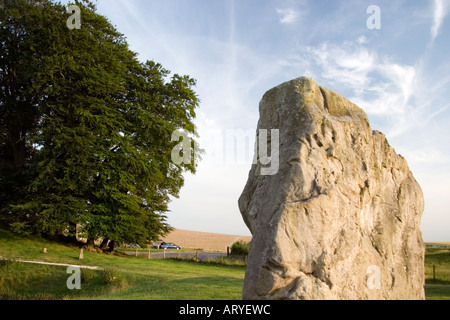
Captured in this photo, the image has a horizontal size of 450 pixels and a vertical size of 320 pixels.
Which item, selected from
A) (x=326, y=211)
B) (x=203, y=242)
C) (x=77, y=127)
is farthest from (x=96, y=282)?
(x=203, y=242)

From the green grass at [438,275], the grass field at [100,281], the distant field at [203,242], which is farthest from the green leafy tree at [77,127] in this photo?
the distant field at [203,242]

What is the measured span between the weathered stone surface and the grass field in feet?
14.3

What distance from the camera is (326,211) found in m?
7.55

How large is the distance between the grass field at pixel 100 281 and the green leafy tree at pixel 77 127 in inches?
62.6

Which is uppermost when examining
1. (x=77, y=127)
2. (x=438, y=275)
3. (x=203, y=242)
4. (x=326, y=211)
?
(x=77, y=127)

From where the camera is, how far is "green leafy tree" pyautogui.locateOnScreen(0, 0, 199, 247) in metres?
25.0

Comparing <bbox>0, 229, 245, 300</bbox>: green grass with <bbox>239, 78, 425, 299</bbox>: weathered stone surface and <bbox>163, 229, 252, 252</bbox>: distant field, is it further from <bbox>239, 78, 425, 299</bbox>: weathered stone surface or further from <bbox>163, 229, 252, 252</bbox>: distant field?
<bbox>163, 229, 252, 252</bbox>: distant field

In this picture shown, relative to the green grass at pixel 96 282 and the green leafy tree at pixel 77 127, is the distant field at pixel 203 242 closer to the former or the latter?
the green leafy tree at pixel 77 127

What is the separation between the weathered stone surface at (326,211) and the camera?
23.4ft

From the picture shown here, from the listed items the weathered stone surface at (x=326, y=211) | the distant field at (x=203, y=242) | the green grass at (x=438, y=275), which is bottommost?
the distant field at (x=203, y=242)

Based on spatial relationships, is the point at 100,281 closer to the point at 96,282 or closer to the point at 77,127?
the point at 96,282

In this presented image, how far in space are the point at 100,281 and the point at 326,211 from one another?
13715mm
